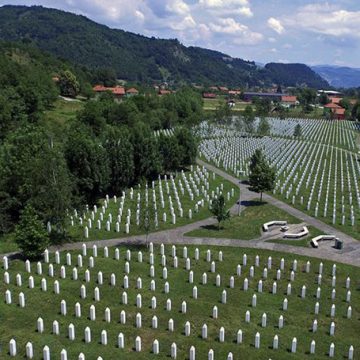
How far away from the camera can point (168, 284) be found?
2297 centimetres

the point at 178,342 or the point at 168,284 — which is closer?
the point at 178,342

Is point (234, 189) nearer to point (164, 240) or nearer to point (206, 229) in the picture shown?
point (206, 229)

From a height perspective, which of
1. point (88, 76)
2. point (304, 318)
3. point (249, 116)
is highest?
point (88, 76)

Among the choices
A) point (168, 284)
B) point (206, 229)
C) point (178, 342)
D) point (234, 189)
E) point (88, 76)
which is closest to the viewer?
point (178, 342)

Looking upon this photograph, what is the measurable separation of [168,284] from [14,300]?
294 inches

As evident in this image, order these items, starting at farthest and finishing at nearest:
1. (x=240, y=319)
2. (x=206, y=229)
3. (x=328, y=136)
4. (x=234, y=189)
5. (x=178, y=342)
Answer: (x=328, y=136), (x=234, y=189), (x=206, y=229), (x=240, y=319), (x=178, y=342)

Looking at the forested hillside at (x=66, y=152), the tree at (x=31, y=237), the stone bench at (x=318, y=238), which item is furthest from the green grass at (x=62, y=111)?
the stone bench at (x=318, y=238)

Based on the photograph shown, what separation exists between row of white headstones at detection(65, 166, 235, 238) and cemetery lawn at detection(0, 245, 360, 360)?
6.69m

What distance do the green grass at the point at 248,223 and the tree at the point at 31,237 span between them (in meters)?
10.3

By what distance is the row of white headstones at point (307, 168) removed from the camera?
1598 inches

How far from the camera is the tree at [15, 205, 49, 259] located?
84.9 feet

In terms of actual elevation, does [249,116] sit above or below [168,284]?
above

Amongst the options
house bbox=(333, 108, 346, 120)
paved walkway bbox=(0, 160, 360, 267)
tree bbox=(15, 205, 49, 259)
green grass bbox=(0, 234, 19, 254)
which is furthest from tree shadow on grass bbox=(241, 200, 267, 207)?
house bbox=(333, 108, 346, 120)

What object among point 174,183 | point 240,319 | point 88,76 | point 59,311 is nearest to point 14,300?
point 59,311
